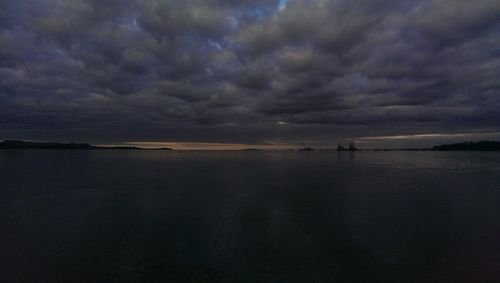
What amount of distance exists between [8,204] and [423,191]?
38536 millimetres

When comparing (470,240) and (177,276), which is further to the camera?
(470,240)

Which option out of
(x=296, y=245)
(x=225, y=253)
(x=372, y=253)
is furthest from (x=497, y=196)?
(x=225, y=253)

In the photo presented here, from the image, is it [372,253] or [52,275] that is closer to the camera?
[52,275]

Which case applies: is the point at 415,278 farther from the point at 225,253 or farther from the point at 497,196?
the point at 497,196

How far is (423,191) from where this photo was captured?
3256 cm

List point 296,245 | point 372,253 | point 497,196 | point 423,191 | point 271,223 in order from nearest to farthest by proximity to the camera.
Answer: point 372,253, point 296,245, point 271,223, point 497,196, point 423,191

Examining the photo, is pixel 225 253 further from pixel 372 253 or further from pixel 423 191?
pixel 423 191

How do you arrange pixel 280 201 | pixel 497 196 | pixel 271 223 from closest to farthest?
pixel 271 223
pixel 280 201
pixel 497 196

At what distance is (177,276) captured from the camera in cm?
1212

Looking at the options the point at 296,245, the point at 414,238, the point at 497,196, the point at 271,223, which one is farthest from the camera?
the point at 497,196

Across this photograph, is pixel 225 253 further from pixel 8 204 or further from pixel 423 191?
pixel 423 191

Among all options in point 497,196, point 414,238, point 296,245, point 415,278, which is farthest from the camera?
point 497,196

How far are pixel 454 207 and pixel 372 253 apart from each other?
1482 cm

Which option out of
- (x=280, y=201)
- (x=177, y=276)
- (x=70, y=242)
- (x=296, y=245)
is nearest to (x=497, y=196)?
(x=280, y=201)
